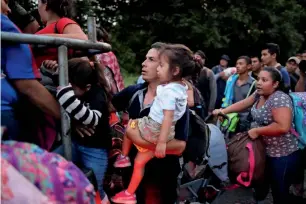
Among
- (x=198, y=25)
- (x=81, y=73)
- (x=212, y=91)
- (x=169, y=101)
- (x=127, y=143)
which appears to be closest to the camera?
(x=81, y=73)

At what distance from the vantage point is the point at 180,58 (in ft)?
12.7

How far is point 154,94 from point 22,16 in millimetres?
1214

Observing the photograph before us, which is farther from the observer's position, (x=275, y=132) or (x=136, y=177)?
(x=275, y=132)

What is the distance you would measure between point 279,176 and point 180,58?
2.09 m

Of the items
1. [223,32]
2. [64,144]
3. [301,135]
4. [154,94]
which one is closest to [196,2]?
[223,32]

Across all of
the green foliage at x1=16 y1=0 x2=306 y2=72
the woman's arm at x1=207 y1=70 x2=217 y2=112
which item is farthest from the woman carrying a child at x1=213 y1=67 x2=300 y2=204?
the green foliage at x1=16 y1=0 x2=306 y2=72

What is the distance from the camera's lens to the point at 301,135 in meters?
5.47

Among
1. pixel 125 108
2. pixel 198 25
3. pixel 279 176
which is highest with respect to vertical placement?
pixel 125 108

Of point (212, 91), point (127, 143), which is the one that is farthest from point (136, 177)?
point (212, 91)

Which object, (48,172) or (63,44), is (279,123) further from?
(48,172)

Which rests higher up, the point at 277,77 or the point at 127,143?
the point at 277,77

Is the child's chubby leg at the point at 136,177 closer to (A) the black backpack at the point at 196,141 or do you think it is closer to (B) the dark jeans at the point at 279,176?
(A) the black backpack at the point at 196,141

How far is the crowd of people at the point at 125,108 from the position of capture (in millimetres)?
2539

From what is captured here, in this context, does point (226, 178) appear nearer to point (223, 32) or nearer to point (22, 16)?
point (22, 16)
